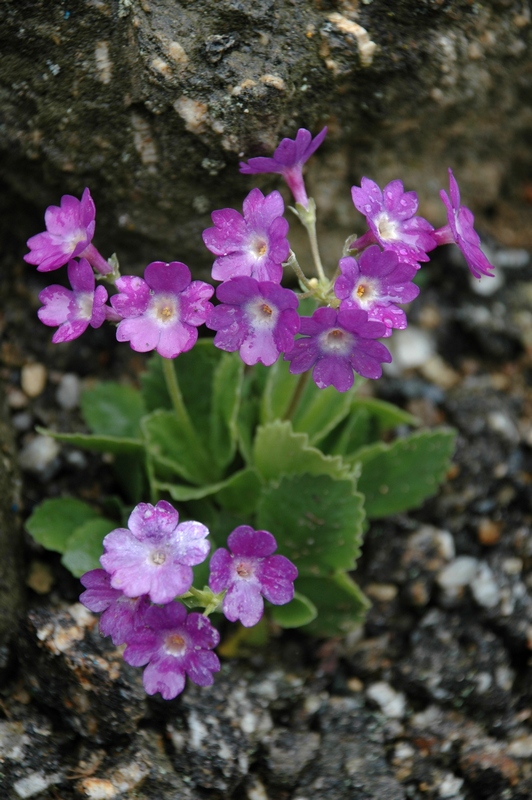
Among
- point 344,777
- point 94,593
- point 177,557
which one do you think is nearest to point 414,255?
point 177,557

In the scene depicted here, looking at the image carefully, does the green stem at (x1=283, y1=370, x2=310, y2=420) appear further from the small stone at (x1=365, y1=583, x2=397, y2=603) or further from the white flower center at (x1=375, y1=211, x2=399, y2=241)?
the small stone at (x1=365, y1=583, x2=397, y2=603)

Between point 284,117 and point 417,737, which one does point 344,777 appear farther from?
point 284,117

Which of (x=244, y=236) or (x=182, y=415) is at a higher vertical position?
(x=244, y=236)

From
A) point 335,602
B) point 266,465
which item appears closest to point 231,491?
point 266,465

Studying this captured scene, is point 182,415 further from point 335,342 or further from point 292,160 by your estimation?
point 292,160

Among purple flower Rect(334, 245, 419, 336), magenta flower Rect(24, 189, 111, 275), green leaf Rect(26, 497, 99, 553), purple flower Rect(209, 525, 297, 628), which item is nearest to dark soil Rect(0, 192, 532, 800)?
green leaf Rect(26, 497, 99, 553)

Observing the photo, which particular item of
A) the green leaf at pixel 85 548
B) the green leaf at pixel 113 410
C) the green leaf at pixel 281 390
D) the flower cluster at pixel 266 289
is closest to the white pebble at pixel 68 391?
the green leaf at pixel 113 410
